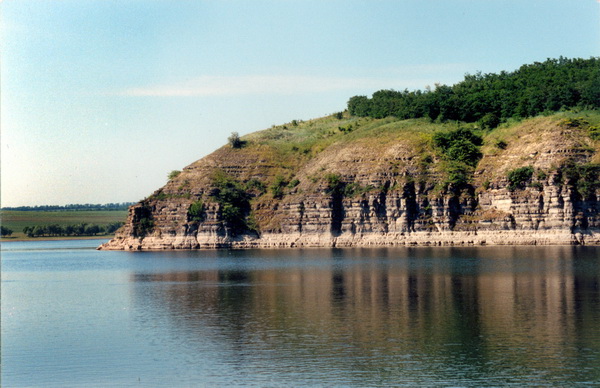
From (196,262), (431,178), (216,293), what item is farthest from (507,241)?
(216,293)

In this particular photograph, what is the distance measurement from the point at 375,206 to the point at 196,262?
46673 mm

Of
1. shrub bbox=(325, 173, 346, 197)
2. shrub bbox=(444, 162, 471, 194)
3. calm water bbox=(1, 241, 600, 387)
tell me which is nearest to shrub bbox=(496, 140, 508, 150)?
shrub bbox=(444, 162, 471, 194)

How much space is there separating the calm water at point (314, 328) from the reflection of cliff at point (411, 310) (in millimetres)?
120

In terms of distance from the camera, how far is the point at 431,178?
534 ft

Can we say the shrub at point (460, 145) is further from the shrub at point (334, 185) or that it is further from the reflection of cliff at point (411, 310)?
the reflection of cliff at point (411, 310)

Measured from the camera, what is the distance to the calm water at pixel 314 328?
41781mm

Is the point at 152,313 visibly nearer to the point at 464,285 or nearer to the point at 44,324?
the point at 44,324

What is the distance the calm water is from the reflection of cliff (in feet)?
0.39

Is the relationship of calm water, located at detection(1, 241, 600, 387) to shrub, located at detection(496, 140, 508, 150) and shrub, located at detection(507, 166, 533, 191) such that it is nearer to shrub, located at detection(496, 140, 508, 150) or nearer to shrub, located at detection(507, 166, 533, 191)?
shrub, located at detection(507, 166, 533, 191)

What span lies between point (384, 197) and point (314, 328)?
109763 mm

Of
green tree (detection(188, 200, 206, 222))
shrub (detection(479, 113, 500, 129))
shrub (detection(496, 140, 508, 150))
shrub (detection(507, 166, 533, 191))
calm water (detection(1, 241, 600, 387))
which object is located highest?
shrub (detection(479, 113, 500, 129))

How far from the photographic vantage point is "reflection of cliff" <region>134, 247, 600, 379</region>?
46406mm

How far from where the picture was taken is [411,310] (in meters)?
61.9

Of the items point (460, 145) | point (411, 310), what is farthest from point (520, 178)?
point (411, 310)
